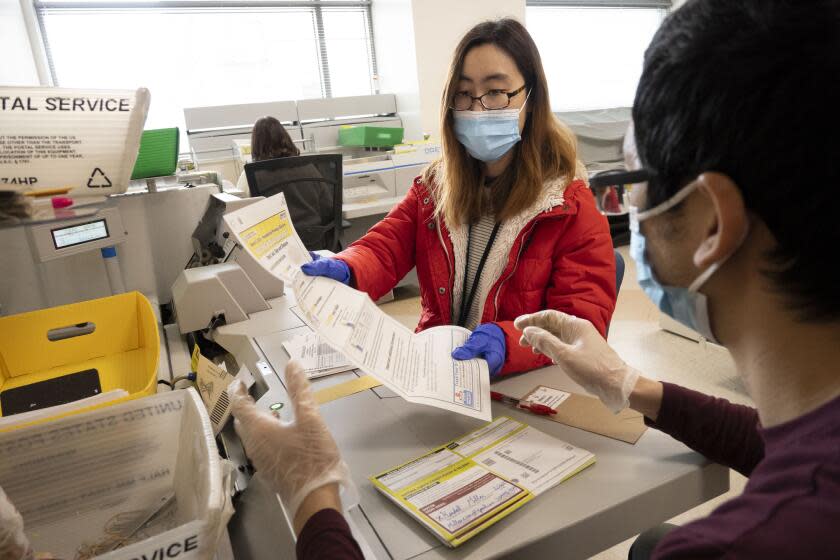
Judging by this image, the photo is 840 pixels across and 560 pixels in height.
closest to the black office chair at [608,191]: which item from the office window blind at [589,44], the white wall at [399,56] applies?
the white wall at [399,56]

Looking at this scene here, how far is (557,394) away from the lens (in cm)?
96

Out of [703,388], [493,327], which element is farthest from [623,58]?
[493,327]

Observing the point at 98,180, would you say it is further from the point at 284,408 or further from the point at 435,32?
the point at 435,32

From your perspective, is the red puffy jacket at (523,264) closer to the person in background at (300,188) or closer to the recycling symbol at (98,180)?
the recycling symbol at (98,180)

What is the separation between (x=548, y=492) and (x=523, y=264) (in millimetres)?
630

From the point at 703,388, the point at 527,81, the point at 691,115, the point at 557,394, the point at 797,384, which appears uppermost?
the point at 527,81

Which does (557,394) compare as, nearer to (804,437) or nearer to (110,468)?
(804,437)

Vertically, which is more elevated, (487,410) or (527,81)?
(527,81)

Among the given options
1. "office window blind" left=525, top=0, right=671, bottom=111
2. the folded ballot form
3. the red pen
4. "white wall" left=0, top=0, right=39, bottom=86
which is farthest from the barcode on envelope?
"office window blind" left=525, top=0, right=671, bottom=111

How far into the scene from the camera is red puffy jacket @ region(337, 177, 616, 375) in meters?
1.15

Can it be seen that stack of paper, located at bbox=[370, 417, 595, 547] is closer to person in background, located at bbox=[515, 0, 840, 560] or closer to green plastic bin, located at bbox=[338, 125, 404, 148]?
person in background, located at bbox=[515, 0, 840, 560]

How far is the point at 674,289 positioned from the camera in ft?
2.03

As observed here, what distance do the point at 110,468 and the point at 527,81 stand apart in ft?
4.02

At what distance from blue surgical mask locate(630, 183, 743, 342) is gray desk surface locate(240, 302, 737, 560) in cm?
24
